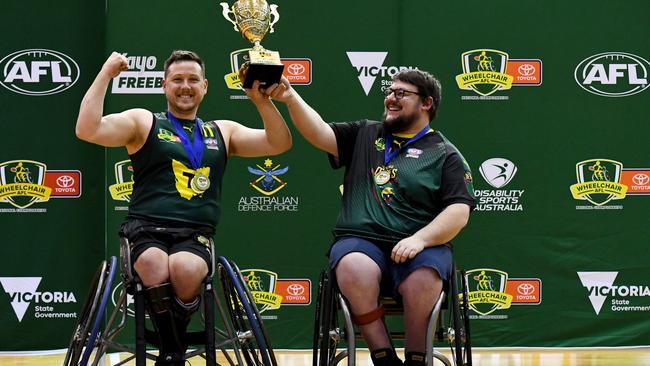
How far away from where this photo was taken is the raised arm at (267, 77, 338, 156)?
11.9 ft

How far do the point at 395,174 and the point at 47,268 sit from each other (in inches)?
98.5

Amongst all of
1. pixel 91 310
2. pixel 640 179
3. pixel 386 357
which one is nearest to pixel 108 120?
pixel 91 310

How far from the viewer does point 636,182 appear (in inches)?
212

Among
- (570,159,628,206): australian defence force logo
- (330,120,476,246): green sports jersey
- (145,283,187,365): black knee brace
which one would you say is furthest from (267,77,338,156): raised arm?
(570,159,628,206): australian defence force logo

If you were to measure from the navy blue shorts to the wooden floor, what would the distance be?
1.47 meters

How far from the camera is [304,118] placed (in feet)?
12.3

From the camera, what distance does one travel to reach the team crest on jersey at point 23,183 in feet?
17.1

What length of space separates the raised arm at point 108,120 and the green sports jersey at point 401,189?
90cm

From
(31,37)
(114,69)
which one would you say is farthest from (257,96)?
(31,37)

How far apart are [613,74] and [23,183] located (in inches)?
141

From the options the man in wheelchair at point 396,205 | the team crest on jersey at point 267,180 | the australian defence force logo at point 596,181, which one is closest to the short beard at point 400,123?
the man in wheelchair at point 396,205

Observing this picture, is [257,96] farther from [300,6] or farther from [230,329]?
[300,6]

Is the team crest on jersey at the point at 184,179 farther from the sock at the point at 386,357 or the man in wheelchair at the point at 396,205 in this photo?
the sock at the point at 386,357

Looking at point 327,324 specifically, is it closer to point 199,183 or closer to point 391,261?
point 391,261
